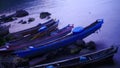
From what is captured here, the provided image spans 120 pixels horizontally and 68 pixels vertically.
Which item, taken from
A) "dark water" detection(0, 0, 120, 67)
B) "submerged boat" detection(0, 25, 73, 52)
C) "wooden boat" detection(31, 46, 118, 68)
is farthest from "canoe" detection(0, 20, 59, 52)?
"dark water" detection(0, 0, 120, 67)

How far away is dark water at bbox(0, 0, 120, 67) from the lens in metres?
32.8

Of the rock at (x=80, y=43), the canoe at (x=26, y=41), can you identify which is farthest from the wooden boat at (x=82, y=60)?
the canoe at (x=26, y=41)

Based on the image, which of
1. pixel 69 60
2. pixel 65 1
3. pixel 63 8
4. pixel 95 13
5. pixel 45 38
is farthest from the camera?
pixel 65 1

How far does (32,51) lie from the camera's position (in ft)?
87.2

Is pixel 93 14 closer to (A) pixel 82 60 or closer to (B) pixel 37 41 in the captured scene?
(B) pixel 37 41

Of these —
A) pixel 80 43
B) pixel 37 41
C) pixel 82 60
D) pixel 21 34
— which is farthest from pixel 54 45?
pixel 21 34

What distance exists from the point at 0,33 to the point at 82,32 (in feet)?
41.5

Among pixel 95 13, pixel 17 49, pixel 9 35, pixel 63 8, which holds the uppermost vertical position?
pixel 63 8

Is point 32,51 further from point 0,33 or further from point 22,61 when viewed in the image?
point 0,33

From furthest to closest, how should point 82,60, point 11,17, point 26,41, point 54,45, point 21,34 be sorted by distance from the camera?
point 11,17 → point 21,34 → point 26,41 → point 54,45 → point 82,60

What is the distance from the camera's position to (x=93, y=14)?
46.9m

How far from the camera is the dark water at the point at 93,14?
32781 mm

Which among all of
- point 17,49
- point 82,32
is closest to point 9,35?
point 17,49

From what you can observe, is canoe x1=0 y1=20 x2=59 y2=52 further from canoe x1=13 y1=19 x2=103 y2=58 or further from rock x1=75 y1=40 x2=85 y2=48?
rock x1=75 y1=40 x2=85 y2=48
